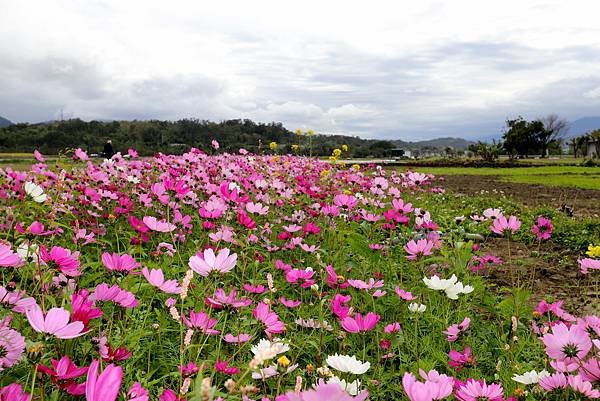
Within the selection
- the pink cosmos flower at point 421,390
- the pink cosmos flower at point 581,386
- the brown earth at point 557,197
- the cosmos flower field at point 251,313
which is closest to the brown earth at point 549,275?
the cosmos flower field at point 251,313

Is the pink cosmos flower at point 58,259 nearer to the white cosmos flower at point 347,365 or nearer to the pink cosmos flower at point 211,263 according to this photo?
the pink cosmos flower at point 211,263

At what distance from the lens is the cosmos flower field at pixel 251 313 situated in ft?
3.06

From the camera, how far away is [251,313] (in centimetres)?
199

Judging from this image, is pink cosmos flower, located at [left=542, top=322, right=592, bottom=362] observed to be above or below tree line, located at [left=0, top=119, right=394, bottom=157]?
below

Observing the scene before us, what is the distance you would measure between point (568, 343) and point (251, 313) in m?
1.19

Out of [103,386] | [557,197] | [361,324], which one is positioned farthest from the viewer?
[557,197]

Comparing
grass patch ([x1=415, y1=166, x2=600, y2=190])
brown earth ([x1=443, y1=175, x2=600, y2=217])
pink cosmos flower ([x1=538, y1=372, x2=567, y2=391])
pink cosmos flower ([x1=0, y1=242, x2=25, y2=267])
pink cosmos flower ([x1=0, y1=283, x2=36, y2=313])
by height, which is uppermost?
pink cosmos flower ([x1=0, y1=242, x2=25, y2=267])

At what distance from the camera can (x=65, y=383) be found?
2.77ft

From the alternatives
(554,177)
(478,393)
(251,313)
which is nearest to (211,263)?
(478,393)

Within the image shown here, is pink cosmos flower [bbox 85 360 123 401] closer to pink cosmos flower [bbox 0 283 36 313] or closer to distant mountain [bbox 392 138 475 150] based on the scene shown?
pink cosmos flower [bbox 0 283 36 313]

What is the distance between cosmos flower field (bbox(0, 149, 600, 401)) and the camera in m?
0.93

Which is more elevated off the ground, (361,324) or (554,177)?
(361,324)

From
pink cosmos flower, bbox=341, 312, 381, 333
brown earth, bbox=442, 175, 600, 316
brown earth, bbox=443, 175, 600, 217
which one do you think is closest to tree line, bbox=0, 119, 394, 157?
brown earth, bbox=443, 175, 600, 217

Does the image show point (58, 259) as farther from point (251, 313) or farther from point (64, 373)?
point (251, 313)
